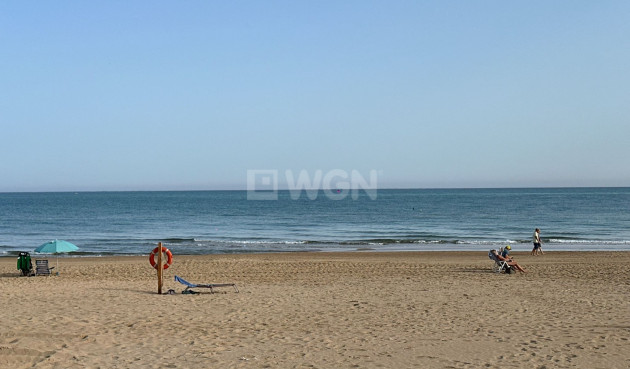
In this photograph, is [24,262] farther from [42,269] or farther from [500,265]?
[500,265]

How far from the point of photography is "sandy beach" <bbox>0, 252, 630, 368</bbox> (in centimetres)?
756

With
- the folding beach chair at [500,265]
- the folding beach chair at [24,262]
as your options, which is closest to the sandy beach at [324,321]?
the folding beach chair at [24,262]

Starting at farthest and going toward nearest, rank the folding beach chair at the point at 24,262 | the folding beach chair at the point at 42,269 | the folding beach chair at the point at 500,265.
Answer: the folding beach chair at the point at 42,269, the folding beach chair at the point at 500,265, the folding beach chair at the point at 24,262

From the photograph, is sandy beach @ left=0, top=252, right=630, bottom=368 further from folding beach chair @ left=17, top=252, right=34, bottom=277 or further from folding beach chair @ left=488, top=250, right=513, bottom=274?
folding beach chair @ left=488, top=250, right=513, bottom=274

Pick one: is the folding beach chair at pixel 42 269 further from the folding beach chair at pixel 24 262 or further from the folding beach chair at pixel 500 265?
the folding beach chair at pixel 500 265

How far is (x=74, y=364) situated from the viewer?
7.29 metres

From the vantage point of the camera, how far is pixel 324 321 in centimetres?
991

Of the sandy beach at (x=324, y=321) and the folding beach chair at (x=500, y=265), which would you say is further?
the folding beach chair at (x=500, y=265)

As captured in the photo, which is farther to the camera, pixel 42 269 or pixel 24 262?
pixel 42 269

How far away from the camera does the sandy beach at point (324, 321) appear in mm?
7559

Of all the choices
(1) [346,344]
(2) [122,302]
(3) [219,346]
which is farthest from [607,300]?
(2) [122,302]

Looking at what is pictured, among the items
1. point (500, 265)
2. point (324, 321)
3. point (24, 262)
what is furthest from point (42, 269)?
point (500, 265)

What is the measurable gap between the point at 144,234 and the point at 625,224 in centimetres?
3724

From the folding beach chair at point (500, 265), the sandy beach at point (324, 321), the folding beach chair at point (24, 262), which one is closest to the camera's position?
the sandy beach at point (324, 321)
